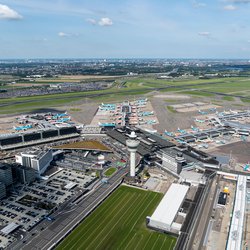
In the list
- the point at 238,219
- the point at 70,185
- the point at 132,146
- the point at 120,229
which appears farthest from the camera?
the point at 132,146

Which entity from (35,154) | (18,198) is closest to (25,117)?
(35,154)

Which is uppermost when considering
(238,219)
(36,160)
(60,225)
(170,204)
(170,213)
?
(36,160)

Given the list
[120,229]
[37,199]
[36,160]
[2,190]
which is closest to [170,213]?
[120,229]

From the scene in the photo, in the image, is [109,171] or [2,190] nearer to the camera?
[2,190]

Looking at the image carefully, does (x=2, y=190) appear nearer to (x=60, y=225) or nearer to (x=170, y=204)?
(x=60, y=225)

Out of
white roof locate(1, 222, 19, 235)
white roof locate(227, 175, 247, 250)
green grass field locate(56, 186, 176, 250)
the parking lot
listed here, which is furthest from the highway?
white roof locate(227, 175, 247, 250)

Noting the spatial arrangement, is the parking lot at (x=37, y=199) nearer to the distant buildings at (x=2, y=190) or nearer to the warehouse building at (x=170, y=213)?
the distant buildings at (x=2, y=190)

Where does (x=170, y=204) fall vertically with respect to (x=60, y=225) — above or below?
above

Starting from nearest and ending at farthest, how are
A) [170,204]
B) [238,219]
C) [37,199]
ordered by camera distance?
[238,219] → [170,204] → [37,199]
